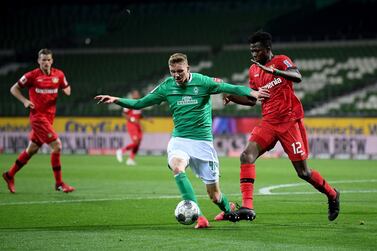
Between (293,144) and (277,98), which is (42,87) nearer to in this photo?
(277,98)

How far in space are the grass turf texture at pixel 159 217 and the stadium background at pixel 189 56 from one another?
11014mm

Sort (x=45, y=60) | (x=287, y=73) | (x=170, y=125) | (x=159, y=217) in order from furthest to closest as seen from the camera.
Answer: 1. (x=170, y=125)
2. (x=45, y=60)
3. (x=159, y=217)
4. (x=287, y=73)

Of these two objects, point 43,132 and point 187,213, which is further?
point 43,132

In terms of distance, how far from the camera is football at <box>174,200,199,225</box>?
1013 centimetres

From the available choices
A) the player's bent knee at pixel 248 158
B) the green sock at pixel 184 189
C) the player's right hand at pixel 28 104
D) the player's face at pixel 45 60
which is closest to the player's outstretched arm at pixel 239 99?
the player's bent knee at pixel 248 158

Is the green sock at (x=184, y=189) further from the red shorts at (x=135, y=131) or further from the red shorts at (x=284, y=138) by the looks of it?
the red shorts at (x=135, y=131)

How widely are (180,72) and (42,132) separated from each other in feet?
21.5

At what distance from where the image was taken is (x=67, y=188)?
1627 cm

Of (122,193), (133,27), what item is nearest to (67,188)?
(122,193)

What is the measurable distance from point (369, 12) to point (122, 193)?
1134 inches

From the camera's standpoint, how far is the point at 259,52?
37.6 feet

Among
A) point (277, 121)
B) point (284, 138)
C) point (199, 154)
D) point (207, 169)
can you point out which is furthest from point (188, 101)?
point (284, 138)

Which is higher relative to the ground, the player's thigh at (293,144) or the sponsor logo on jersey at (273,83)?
the sponsor logo on jersey at (273,83)

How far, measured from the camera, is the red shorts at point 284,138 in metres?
11.6
